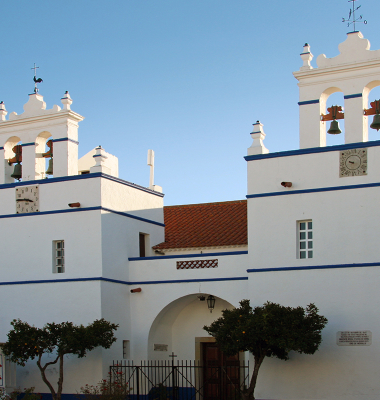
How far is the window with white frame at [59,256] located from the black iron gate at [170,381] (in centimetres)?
313

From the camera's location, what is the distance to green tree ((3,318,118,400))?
1703 centimetres

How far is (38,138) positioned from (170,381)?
8298mm

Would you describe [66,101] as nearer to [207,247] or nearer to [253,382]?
[207,247]

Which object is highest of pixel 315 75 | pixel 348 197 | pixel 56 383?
pixel 315 75

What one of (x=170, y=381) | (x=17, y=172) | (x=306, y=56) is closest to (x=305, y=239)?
(x=306, y=56)

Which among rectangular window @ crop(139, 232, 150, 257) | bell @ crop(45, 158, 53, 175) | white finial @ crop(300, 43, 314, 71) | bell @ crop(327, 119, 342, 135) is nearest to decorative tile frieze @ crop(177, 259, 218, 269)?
rectangular window @ crop(139, 232, 150, 257)

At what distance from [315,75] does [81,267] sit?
824 centimetres

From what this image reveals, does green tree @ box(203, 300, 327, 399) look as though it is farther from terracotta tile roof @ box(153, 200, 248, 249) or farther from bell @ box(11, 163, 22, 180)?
bell @ box(11, 163, 22, 180)

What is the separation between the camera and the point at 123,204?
20172 millimetres

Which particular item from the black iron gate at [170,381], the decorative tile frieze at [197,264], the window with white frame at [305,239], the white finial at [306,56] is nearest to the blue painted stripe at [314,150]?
the window with white frame at [305,239]

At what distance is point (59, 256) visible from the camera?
768 inches

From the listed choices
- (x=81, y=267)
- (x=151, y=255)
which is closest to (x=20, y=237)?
(x=81, y=267)

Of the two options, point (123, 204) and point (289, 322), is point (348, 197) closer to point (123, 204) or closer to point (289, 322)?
point (289, 322)

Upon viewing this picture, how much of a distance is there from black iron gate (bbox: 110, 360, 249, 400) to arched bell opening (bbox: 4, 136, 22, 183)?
21.1 feet
